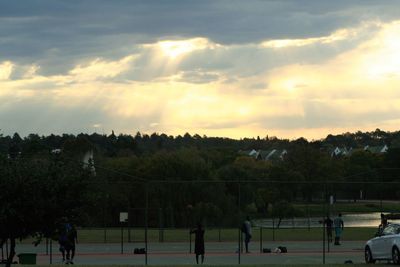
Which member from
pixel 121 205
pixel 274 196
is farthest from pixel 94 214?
pixel 274 196

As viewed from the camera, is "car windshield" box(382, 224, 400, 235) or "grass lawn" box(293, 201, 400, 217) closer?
"car windshield" box(382, 224, 400, 235)

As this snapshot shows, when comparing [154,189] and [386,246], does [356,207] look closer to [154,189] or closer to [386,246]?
[154,189]

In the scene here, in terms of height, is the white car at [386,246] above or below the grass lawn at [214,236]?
above

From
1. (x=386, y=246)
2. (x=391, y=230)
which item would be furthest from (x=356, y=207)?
(x=386, y=246)

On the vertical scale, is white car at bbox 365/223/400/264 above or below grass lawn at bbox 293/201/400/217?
below

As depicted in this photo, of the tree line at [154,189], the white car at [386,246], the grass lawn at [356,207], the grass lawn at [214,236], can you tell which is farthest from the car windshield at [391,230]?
the grass lawn at [214,236]

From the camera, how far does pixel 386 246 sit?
29.0 m

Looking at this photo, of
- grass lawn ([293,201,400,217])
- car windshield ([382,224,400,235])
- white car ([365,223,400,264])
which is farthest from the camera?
grass lawn ([293,201,400,217])

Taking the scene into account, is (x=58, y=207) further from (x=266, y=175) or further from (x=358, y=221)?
(x=266, y=175)

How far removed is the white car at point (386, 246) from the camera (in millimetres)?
28172

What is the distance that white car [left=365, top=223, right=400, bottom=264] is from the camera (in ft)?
92.4

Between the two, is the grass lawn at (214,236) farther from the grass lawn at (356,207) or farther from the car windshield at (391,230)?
the car windshield at (391,230)

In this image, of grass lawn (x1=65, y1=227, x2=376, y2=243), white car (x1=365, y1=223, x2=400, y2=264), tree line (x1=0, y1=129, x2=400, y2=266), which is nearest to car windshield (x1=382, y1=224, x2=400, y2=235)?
white car (x1=365, y1=223, x2=400, y2=264)

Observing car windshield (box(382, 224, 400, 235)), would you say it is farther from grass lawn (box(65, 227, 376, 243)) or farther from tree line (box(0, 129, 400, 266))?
grass lawn (box(65, 227, 376, 243))
